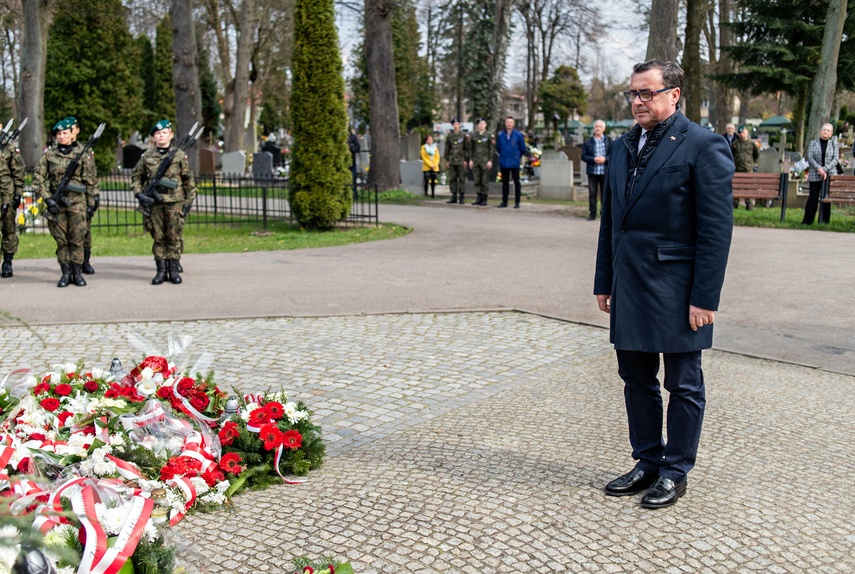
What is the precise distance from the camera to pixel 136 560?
3.30 metres

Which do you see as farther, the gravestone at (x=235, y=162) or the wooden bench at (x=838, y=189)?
the gravestone at (x=235, y=162)

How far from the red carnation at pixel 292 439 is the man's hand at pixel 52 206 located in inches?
293

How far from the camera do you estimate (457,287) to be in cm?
1099

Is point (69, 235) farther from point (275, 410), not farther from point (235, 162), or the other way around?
point (235, 162)

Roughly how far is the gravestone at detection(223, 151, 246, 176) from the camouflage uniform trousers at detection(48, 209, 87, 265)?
72.5ft

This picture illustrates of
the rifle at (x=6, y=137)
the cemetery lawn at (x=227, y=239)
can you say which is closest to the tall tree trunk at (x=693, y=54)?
the cemetery lawn at (x=227, y=239)

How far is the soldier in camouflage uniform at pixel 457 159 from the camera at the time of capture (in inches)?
899

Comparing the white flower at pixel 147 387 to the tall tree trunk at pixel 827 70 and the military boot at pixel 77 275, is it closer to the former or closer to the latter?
the military boot at pixel 77 275

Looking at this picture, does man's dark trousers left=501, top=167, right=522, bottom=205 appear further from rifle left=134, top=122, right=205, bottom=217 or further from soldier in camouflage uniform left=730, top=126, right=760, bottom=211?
rifle left=134, top=122, right=205, bottom=217

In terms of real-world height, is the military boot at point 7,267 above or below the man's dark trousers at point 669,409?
below

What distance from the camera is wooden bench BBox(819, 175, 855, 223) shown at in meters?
16.4

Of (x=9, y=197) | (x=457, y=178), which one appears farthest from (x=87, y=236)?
(x=457, y=178)

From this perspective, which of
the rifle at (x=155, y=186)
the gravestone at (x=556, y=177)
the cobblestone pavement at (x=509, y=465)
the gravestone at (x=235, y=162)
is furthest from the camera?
the gravestone at (x=235, y=162)

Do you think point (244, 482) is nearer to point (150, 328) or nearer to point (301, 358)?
point (301, 358)
